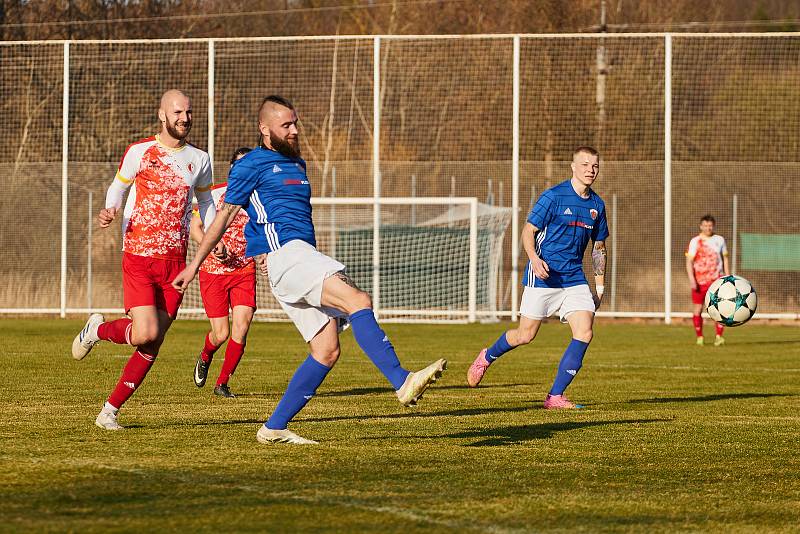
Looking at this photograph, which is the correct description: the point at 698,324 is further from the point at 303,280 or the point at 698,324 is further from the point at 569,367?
the point at 303,280

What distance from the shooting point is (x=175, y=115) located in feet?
26.9

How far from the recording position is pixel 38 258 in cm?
2547

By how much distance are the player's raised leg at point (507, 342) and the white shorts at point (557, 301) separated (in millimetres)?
84

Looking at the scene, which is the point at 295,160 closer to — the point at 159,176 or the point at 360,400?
the point at 159,176

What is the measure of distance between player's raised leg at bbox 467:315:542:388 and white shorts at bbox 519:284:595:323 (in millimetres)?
84

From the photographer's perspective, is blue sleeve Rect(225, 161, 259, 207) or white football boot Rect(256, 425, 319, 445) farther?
white football boot Rect(256, 425, 319, 445)

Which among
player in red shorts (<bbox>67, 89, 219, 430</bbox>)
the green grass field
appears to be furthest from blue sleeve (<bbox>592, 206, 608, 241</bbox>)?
player in red shorts (<bbox>67, 89, 219, 430</bbox>)

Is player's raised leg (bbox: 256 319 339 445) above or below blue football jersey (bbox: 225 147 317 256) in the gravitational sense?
below

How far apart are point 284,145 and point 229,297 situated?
4223 millimetres

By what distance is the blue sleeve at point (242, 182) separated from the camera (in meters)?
7.17

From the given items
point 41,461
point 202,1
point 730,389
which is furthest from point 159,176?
point 202,1

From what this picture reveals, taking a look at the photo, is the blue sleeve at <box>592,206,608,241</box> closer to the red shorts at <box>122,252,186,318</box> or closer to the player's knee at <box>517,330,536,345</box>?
the player's knee at <box>517,330,536,345</box>

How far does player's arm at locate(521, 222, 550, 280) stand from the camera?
32.3 feet


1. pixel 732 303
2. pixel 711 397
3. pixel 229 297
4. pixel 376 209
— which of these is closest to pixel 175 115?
pixel 229 297
